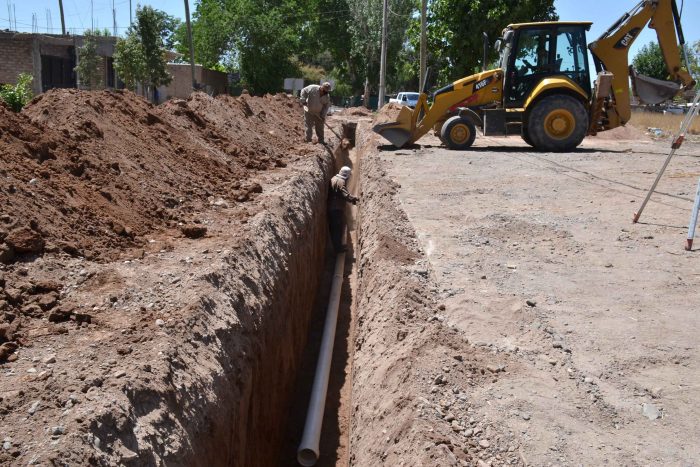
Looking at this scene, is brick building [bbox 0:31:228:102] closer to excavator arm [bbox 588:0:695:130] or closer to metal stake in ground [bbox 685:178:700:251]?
excavator arm [bbox 588:0:695:130]

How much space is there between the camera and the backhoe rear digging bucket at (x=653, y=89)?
15.3 m

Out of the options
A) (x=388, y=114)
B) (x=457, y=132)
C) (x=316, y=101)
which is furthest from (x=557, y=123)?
(x=388, y=114)

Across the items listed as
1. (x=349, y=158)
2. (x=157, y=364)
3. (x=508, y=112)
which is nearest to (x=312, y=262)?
(x=157, y=364)

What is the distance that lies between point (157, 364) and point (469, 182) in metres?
8.78

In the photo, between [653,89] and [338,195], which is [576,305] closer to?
[338,195]

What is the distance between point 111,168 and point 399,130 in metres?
9.70

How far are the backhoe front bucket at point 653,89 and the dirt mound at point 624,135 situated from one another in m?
6.62

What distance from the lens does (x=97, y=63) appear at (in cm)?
2933

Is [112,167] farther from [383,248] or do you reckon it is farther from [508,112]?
[508,112]

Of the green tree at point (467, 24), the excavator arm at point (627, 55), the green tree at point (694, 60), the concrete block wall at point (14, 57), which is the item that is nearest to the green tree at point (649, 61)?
the green tree at point (694, 60)

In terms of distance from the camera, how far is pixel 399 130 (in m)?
16.9

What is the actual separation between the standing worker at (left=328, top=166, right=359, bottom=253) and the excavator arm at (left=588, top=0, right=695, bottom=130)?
7414 mm

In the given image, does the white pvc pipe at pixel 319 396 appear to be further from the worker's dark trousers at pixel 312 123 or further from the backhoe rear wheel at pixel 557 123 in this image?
the backhoe rear wheel at pixel 557 123

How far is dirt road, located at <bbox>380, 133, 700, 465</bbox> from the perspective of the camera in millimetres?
4062
